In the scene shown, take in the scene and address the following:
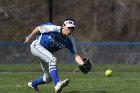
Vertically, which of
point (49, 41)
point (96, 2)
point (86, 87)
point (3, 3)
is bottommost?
point (96, 2)

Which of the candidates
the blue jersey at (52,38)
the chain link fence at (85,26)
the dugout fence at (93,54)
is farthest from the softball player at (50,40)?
the dugout fence at (93,54)

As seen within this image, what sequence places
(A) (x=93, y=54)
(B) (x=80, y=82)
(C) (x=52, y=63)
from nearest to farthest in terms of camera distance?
(C) (x=52, y=63) → (B) (x=80, y=82) → (A) (x=93, y=54)

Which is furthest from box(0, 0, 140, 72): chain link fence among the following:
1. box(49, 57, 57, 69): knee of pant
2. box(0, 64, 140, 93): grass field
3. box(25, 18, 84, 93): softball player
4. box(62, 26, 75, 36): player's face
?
box(49, 57, 57, 69): knee of pant

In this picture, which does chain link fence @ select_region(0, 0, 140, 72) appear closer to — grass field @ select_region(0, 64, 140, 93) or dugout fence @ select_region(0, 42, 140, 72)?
dugout fence @ select_region(0, 42, 140, 72)

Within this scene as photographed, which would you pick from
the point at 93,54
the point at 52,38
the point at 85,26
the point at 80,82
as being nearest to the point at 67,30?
the point at 52,38

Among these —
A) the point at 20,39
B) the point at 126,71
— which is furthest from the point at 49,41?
the point at 20,39

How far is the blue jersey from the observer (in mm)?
11945

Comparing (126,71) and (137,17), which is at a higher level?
(126,71)

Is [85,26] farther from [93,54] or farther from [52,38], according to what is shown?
[52,38]

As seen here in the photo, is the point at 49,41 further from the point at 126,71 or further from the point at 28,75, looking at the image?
the point at 126,71

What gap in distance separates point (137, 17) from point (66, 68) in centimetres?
1047

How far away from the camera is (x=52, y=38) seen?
12.0 m

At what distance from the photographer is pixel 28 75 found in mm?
17031

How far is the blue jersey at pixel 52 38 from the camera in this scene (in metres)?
11.9
